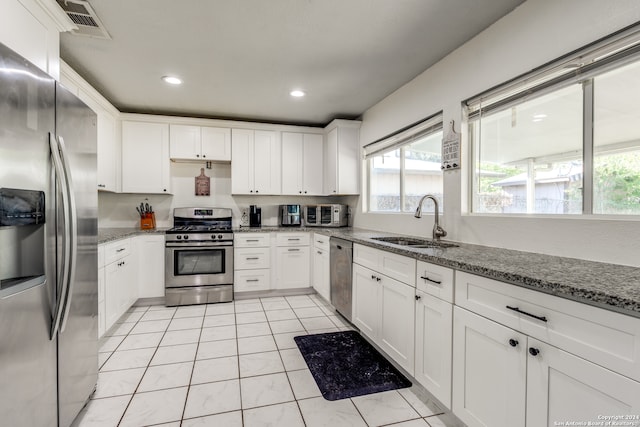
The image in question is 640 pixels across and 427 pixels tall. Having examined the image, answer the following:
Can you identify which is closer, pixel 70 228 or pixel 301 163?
pixel 70 228

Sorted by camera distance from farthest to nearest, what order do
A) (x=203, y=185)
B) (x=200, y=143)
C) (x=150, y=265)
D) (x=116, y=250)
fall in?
(x=203, y=185), (x=200, y=143), (x=150, y=265), (x=116, y=250)

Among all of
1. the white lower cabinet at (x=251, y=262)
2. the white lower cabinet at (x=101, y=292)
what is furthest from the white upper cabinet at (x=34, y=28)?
the white lower cabinet at (x=251, y=262)

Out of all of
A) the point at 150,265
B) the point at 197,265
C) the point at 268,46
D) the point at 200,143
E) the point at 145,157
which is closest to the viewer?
the point at 268,46

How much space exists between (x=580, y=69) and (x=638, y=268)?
1026 mm

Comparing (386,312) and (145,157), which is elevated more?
(145,157)

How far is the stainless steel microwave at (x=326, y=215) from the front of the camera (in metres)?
4.14

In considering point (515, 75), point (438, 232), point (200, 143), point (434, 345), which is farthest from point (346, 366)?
point (200, 143)

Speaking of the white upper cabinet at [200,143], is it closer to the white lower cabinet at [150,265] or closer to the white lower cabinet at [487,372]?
the white lower cabinet at [150,265]

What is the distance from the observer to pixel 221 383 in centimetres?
200

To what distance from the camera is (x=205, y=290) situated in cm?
366

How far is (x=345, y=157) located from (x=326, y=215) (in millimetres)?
816

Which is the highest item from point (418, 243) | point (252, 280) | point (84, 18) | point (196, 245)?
point (84, 18)

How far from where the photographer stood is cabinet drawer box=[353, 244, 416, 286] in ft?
6.38

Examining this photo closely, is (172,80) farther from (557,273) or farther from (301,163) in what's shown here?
(557,273)
